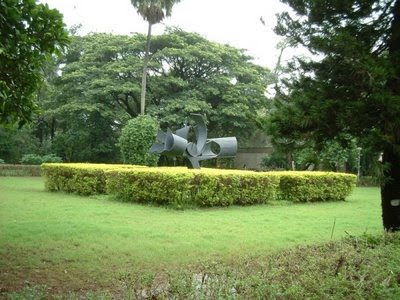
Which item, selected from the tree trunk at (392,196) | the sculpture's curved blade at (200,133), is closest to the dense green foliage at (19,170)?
the sculpture's curved blade at (200,133)

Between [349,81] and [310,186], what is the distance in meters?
9.62

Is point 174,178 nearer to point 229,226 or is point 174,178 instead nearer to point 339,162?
point 229,226

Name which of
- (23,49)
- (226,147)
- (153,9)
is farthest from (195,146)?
(23,49)

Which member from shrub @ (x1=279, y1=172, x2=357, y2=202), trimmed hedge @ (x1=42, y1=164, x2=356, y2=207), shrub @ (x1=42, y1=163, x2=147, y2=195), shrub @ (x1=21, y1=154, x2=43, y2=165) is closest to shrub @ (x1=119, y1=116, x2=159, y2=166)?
trimmed hedge @ (x1=42, y1=164, x2=356, y2=207)

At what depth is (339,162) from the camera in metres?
25.6

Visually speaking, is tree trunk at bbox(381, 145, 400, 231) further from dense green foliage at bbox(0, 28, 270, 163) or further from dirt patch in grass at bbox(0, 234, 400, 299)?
dense green foliage at bbox(0, 28, 270, 163)

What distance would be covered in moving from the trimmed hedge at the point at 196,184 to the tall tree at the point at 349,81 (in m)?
5.94

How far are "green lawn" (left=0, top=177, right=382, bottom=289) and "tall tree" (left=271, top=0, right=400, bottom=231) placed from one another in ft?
7.15

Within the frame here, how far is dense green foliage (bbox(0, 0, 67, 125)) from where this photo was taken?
4.11 m

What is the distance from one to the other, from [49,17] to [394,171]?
453 cm

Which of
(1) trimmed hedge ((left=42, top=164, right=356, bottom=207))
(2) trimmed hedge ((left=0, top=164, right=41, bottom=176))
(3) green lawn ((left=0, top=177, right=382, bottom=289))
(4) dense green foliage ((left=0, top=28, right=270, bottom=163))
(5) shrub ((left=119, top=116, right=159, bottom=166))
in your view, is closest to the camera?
(3) green lawn ((left=0, top=177, right=382, bottom=289))

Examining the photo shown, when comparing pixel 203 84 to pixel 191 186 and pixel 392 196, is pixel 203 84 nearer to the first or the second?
pixel 191 186

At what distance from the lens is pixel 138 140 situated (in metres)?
21.3

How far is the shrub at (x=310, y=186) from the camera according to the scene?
550 inches
